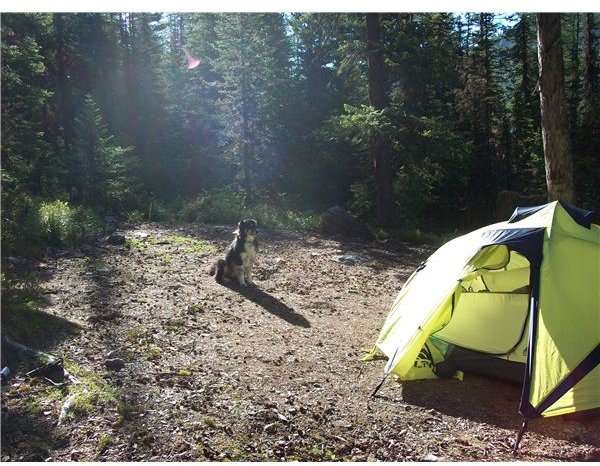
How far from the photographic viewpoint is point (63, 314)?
651 centimetres

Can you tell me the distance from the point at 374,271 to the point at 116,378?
7.21 m

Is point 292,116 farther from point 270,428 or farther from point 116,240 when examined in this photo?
point 270,428

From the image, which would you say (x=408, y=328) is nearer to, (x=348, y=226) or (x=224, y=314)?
(x=224, y=314)

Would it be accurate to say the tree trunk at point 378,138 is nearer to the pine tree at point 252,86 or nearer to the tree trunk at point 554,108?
the pine tree at point 252,86

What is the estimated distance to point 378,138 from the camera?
605 inches

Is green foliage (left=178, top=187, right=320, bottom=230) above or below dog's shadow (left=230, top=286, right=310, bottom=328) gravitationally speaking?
above

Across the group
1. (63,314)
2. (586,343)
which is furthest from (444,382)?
(63,314)

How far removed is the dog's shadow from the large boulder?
5.95 metres

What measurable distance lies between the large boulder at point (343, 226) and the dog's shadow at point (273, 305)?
595 cm

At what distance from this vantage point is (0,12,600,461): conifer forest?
14.1 feet

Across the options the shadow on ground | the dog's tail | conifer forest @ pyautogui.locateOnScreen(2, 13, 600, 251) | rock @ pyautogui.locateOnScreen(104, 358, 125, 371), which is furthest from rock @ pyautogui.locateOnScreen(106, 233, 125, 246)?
the shadow on ground

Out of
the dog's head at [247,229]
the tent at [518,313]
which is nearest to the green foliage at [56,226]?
the dog's head at [247,229]

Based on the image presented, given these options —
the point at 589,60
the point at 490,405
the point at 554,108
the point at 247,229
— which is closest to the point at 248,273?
the point at 247,229

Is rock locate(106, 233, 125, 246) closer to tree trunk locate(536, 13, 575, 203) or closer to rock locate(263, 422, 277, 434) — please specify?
rock locate(263, 422, 277, 434)
